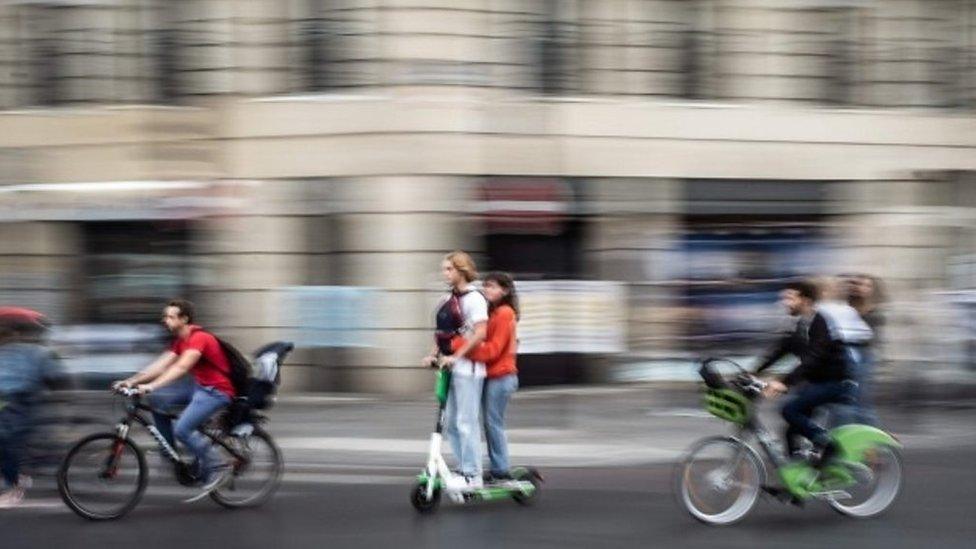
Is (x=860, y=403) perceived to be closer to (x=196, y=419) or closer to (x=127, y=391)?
(x=196, y=419)

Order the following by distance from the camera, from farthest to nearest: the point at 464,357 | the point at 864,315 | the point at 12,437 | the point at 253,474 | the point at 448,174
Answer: the point at 448,174 < the point at 864,315 < the point at 253,474 < the point at 12,437 < the point at 464,357

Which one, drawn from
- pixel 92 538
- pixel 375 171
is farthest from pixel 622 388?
pixel 92 538

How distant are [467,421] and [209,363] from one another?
171 centimetres

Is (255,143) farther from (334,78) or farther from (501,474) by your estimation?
(501,474)

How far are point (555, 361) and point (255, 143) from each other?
14.1 feet

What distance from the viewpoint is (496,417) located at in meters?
9.66

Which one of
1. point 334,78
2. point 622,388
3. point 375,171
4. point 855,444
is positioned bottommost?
point 622,388

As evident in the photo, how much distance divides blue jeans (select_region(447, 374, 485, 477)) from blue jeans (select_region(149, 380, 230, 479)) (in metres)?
1.49

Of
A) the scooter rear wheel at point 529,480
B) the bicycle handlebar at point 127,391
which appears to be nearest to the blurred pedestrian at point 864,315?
the scooter rear wheel at point 529,480

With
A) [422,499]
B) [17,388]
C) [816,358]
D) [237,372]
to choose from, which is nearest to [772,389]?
[816,358]

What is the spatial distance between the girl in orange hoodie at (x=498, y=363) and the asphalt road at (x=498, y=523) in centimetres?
39

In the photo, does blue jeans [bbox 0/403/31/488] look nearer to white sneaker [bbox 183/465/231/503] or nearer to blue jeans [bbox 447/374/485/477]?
white sneaker [bbox 183/465/231/503]

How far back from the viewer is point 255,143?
17.0 m

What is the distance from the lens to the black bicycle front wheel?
9.02m
